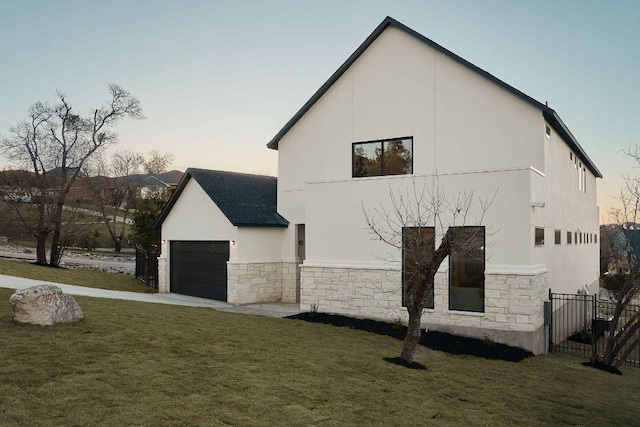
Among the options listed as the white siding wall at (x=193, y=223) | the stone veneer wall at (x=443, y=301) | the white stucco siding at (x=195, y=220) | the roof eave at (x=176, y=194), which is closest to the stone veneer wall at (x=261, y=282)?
the white siding wall at (x=193, y=223)

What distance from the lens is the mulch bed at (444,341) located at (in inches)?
502

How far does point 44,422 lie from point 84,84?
24.6m

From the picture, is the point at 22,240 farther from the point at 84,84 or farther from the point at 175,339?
the point at 175,339

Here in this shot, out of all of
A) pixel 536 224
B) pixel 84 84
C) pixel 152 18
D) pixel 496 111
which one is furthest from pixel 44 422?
pixel 84 84

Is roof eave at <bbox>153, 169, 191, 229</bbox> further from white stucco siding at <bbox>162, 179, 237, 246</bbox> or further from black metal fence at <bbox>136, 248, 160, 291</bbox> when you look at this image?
black metal fence at <bbox>136, 248, 160, 291</bbox>

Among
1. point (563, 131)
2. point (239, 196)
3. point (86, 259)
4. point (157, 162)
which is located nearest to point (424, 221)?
point (563, 131)

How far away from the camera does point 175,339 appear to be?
10.4 m

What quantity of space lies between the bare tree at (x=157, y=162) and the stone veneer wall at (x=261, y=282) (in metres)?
47.0

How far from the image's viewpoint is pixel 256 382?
7949mm

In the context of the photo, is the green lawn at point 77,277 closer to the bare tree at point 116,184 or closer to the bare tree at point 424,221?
the bare tree at point 424,221

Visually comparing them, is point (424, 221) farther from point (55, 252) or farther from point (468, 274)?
point (55, 252)

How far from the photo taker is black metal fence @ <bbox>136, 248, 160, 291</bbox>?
24566 mm

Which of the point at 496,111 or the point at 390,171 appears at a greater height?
the point at 496,111

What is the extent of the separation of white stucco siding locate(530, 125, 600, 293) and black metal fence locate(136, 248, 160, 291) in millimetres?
17506
